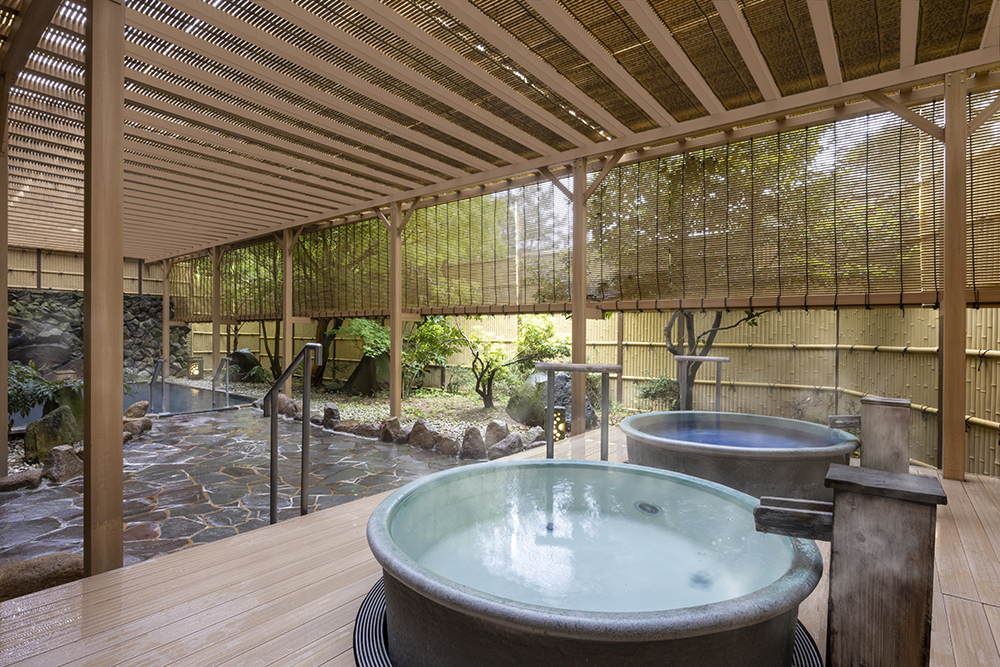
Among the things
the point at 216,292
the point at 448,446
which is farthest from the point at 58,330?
the point at 448,446

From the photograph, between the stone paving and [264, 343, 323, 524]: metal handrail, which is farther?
the stone paving

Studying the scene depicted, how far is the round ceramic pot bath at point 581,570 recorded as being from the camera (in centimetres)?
139

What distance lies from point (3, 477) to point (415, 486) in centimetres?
488

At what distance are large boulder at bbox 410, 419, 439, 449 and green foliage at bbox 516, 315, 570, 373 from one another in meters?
3.89

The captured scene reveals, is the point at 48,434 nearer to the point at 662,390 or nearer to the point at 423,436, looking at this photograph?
the point at 423,436

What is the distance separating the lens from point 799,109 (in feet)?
16.2

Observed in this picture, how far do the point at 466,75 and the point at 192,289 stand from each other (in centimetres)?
1390

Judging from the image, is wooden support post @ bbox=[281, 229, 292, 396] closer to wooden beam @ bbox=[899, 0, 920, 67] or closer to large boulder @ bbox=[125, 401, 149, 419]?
large boulder @ bbox=[125, 401, 149, 419]

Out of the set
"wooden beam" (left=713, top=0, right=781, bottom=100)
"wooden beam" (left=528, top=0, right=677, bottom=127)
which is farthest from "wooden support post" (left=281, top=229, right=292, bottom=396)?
"wooden beam" (left=713, top=0, right=781, bottom=100)

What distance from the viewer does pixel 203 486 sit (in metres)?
5.36

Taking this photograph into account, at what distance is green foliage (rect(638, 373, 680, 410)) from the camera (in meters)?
9.56

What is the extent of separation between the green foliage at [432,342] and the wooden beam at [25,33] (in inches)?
292

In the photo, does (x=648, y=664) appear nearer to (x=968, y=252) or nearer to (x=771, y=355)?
(x=968, y=252)

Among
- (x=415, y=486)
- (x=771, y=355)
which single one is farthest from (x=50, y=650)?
(x=771, y=355)
